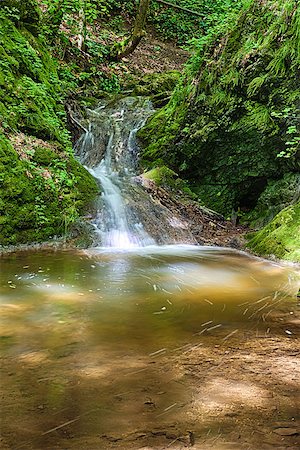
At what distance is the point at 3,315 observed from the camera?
11.4 feet

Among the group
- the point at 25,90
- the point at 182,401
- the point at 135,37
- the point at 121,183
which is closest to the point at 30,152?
the point at 25,90

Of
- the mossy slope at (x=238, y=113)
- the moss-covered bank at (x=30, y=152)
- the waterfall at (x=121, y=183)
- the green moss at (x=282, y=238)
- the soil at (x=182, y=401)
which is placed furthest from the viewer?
the mossy slope at (x=238, y=113)

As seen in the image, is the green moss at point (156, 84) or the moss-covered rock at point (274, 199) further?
the green moss at point (156, 84)

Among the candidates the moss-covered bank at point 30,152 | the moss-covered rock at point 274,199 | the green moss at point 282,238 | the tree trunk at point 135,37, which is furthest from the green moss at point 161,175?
the tree trunk at point 135,37

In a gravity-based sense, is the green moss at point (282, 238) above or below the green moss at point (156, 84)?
below

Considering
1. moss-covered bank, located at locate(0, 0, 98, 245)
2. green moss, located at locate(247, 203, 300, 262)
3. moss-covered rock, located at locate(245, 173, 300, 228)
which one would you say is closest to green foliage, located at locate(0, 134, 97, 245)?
moss-covered bank, located at locate(0, 0, 98, 245)

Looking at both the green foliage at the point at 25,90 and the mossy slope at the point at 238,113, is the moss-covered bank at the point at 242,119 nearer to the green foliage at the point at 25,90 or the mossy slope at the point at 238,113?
the mossy slope at the point at 238,113

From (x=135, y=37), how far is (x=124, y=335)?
14.0 meters

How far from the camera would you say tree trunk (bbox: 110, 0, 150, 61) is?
13.9 m

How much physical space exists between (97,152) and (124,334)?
869cm

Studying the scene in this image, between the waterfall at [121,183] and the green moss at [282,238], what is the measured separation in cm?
161

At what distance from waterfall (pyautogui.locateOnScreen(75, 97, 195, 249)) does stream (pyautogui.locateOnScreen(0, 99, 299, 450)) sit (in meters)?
0.66

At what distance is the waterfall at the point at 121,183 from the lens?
26.5 ft

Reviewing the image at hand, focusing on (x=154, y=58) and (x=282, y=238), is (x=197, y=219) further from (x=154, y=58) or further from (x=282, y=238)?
(x=154, y=58)
